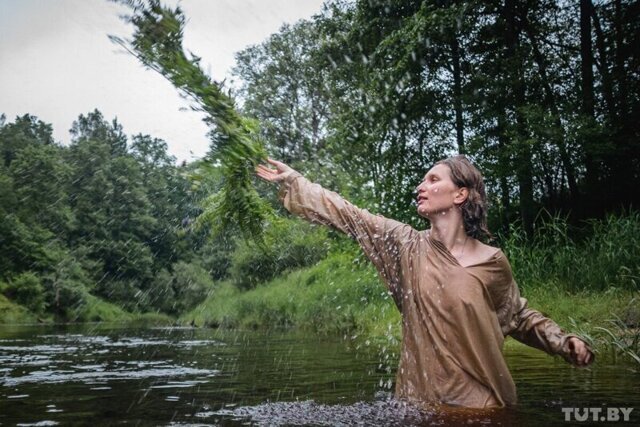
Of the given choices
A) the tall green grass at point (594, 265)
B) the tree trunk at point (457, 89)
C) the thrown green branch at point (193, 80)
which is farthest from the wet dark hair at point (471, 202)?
the tree trunk at point (457, 89)

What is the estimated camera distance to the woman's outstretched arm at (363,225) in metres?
3.90

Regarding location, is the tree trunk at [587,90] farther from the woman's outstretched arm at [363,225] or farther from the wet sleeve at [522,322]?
the woman's outstretched arm at [363,225]

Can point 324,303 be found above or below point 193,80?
below

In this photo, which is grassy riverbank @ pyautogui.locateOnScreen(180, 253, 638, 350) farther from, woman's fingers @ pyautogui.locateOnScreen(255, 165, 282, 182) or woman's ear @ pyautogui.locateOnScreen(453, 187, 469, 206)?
woman's fingers @ pyautogui.locateOnScreen(255, 165, 282, 182)

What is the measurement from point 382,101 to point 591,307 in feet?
31.9

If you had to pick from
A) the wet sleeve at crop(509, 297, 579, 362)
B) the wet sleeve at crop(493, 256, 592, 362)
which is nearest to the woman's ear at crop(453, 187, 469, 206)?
the wet sleeve at crop(493, 256, 592, 362)

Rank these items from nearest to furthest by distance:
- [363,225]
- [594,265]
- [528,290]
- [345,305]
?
[363,225], [594,265], [528,290], [345,305]

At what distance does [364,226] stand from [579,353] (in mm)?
1564

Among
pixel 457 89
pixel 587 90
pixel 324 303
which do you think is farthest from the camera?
pixel 324 303

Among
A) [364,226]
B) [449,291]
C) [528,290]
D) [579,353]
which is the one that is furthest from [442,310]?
[528,290]

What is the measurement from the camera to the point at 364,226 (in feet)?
12.8

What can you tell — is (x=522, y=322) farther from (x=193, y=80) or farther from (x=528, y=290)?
(x=528, y=290)

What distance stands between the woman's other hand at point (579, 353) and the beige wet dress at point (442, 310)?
5 centimetres

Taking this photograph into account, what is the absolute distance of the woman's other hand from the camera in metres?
3.78
